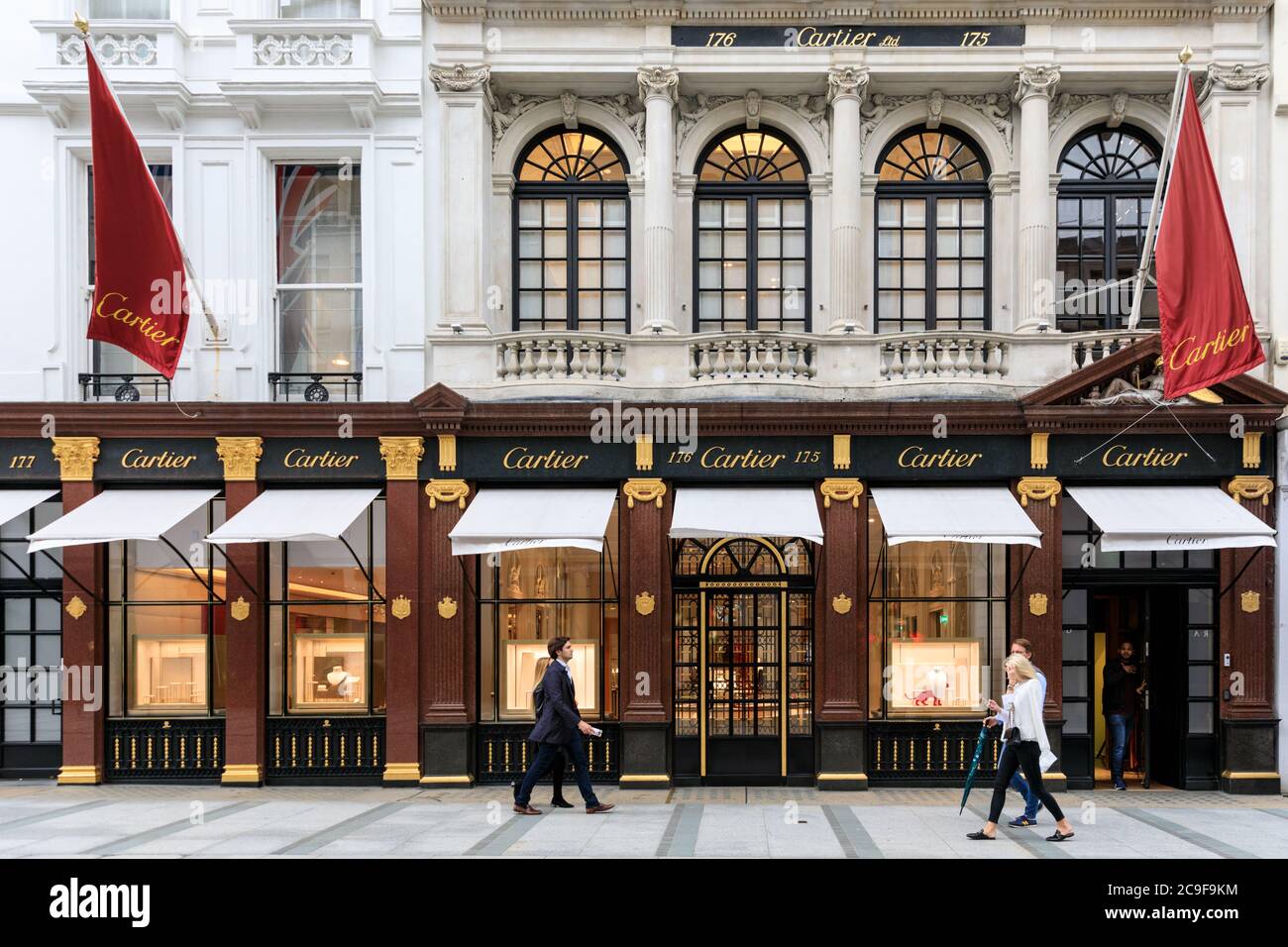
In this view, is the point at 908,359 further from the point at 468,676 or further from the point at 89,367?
the point at 89,367

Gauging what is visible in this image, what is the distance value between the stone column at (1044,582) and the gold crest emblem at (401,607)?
8.04 metres

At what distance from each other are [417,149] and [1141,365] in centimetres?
1019

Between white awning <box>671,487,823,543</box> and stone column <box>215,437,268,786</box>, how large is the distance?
5.61m

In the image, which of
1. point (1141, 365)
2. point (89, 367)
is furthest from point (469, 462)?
point (1141, 365)

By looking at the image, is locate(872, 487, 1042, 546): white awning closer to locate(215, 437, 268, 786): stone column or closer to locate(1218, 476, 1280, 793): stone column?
locate(1218, 476, 1280, 793): stone column

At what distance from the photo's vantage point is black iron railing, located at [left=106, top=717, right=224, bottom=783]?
15062mm

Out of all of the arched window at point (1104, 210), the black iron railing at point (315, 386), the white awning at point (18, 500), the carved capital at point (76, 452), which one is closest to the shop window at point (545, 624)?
the black iron railing at point (315, 386)

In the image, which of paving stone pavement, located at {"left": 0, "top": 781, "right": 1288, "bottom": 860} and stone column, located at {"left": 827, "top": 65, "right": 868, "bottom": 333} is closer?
paving stone pavement, located at {"left": 0, "top": 781, "right": 1288, "bottom": 860}

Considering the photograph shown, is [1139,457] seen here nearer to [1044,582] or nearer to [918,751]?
[1044,582]

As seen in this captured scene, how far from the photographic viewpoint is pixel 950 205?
16.2 metres

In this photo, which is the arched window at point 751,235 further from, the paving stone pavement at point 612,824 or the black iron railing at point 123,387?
the black iron railing at point 123,387

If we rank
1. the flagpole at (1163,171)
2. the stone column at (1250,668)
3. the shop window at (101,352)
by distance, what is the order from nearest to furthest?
the flagpole at (1163,171), the stone column at (1250,668), the shop window at (101,352)

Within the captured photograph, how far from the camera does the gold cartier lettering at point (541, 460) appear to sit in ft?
49.5

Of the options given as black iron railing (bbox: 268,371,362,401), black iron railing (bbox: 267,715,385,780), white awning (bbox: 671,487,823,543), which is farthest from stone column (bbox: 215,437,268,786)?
white awning (bbox: 671,487,823,543)
